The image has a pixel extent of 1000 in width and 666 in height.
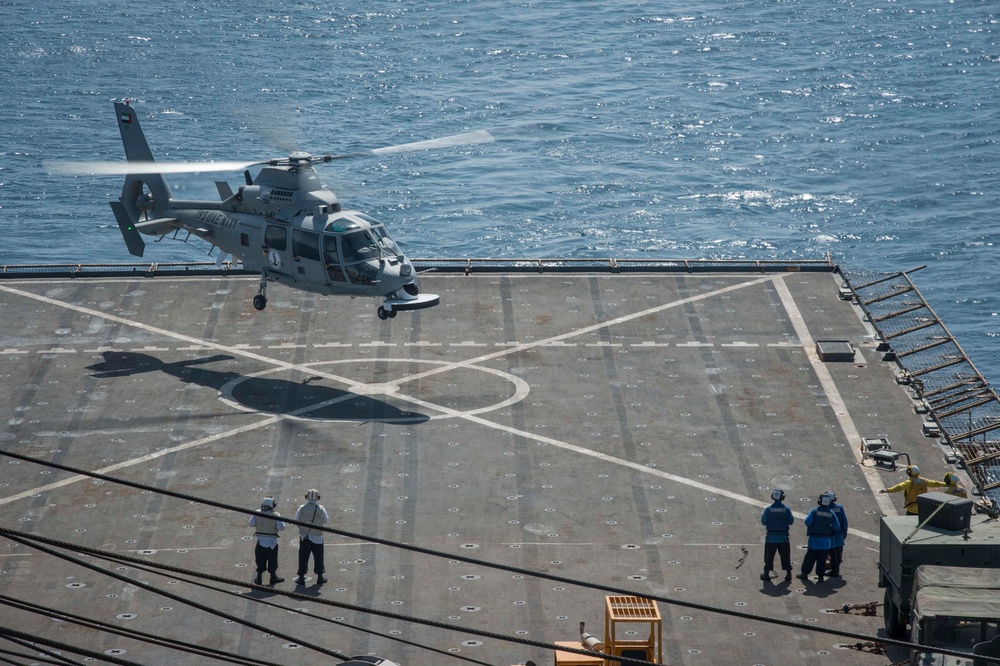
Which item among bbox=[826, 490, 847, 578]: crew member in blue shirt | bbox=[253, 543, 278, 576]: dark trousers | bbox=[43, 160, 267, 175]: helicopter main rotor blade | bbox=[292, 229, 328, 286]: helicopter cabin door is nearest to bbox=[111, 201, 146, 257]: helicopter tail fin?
bbox=[43, 160, 267, 175]: helicopter main rotor blade

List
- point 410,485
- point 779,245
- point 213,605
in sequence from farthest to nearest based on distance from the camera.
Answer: point 779,245 → point 410,485 → point 213,605

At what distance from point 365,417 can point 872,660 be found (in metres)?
17.0

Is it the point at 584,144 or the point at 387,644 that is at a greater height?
the point at 584,144

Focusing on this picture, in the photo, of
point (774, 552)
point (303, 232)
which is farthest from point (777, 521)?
point (303, 232)

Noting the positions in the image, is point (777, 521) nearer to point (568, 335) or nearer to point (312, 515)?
point (312, 515)

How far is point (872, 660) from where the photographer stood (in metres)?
26.3

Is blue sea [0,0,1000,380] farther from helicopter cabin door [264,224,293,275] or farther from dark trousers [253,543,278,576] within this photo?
dark trousers [253,543,278,576]

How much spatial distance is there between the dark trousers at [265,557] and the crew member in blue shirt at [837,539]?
12135mm

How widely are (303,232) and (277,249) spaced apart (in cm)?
133

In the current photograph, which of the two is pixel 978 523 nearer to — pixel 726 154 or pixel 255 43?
pixel 726 154

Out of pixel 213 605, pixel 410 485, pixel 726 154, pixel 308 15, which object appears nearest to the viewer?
pixel 213 605

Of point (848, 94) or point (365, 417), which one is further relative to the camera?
point (848, 94)

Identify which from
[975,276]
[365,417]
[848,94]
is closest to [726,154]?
[848,94]

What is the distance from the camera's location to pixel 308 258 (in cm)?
4053
